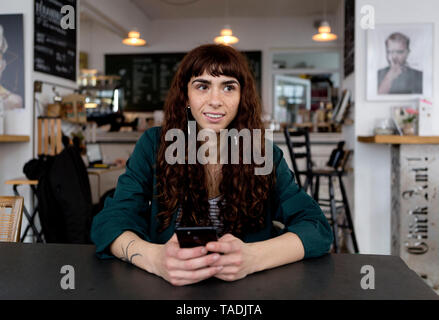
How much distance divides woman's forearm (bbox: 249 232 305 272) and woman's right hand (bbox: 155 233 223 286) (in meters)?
0.10

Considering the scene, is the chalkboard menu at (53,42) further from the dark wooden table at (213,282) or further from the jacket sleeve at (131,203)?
the dark wooden table at (213,282)

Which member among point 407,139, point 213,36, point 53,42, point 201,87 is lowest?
point 407,139

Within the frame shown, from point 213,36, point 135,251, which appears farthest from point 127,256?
point 213,36

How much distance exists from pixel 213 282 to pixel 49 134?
114 inches

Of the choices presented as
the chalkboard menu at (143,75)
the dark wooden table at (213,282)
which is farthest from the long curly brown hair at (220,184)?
the chalkboard menu at (143,75)

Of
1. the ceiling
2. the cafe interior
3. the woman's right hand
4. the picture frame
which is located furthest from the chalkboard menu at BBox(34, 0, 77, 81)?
the woman's right hand

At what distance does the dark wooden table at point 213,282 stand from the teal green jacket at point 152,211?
0.25ft

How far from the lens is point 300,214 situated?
109 centimetres

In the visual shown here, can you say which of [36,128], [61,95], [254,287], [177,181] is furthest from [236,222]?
[61,95]

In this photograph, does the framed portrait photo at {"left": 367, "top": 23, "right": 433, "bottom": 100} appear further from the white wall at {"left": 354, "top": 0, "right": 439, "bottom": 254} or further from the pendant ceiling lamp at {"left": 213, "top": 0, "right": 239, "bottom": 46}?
the pendant ceiling lamp at {"left": 213, "top": 0, "right": 239, "bottom": 46}

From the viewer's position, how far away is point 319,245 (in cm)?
92

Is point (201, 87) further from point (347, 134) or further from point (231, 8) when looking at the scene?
point (231, 8)

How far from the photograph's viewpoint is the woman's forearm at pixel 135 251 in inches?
31.6

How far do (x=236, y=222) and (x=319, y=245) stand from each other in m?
0.30
